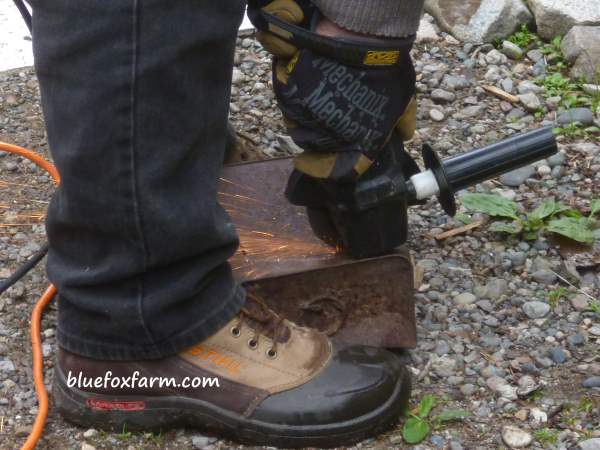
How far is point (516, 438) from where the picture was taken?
6.20 ft

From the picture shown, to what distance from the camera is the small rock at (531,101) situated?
3.10 meters

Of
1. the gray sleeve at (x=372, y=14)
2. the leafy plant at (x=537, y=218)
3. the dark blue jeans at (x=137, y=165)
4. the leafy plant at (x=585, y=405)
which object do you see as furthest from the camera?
the leafy plant at (x=537, y=218)

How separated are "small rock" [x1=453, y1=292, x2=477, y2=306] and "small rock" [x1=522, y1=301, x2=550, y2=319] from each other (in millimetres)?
111

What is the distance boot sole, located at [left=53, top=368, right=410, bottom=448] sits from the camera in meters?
1.86

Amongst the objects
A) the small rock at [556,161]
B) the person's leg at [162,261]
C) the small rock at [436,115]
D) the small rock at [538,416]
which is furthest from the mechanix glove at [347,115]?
the small rock at [436,115]

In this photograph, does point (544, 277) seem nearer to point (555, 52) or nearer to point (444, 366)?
point (444, 366)

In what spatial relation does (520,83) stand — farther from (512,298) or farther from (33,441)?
(33,441)

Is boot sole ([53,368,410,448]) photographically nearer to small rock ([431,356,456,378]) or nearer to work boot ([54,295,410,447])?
work boot ([54,295,410,447])

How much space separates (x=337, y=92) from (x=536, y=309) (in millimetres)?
751

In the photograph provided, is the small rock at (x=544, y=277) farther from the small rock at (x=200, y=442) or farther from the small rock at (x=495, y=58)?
the small rock at (x=495, y=58)

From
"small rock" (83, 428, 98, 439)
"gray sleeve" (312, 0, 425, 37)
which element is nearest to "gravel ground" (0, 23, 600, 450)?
"small rock" (83, 428, 98, 439)

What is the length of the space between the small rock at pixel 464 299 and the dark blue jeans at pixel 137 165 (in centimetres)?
66

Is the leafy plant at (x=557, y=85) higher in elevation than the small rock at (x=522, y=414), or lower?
higher

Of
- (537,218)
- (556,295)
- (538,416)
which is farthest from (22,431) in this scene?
(537,218)
